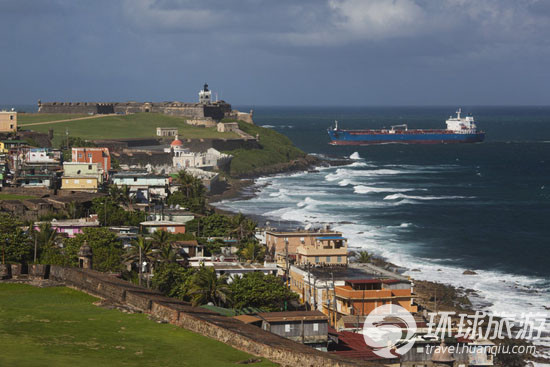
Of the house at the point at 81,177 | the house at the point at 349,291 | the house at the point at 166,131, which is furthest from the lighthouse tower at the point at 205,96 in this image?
the house at the point at 349,291

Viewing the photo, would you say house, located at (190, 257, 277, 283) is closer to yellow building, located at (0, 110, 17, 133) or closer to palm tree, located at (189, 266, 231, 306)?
palm tree, located at (189, 266, 231, 306)

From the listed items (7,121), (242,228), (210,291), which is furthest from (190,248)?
(7,121)

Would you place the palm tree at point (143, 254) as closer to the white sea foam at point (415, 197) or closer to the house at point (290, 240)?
the house at point (290, 240)

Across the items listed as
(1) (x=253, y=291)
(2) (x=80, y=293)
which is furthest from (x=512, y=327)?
(2) (x=80, y=293)

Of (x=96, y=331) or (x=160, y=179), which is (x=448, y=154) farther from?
(x=96, y=331)

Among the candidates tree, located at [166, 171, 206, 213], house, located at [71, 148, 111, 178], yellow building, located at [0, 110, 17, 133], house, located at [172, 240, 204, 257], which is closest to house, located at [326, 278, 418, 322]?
house, located at [172, 240, 204, 257]

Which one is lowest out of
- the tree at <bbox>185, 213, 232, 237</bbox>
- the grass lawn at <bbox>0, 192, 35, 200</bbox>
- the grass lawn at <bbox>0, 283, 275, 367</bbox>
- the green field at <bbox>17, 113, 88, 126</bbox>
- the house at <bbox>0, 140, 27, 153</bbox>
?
the tree at <bbox>185, 213, 232, 237</bbox>

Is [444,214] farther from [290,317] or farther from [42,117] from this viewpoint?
[42,117]
